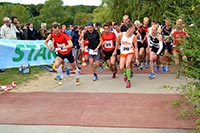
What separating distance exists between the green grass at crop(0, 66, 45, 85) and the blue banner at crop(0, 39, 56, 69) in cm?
32

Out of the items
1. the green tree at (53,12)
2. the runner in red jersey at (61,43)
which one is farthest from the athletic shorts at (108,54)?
the green tree at (53,12)

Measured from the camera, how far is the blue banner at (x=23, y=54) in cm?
1205

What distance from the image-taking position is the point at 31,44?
13.6 metres

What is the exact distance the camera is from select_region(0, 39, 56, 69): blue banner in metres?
12.0

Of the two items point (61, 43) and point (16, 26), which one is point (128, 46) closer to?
point (61, 43)

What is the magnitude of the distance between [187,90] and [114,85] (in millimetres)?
4802

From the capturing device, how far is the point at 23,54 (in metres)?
13.0

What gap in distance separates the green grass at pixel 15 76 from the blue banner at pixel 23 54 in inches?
12.6

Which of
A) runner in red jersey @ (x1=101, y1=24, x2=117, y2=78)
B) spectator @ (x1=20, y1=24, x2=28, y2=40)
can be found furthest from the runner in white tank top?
spectator @ (x1=20, y1=24, x2=28, y2=40)

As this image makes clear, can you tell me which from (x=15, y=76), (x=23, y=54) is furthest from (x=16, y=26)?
(x=15, y=76)

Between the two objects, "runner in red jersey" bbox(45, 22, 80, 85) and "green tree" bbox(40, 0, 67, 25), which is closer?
"runner in red jersey" bbox(45, 22, 80, 85)

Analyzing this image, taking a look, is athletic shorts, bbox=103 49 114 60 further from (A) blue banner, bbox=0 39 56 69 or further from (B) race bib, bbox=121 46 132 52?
(A) blue banner, bbox=0 39 56 69

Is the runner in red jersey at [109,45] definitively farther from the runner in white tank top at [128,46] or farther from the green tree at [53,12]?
the green tree at [53,12]

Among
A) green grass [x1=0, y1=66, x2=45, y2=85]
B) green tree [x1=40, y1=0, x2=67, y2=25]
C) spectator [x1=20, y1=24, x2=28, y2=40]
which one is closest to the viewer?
green grass [x1=0, y1=66, x2=45, y2=85]
